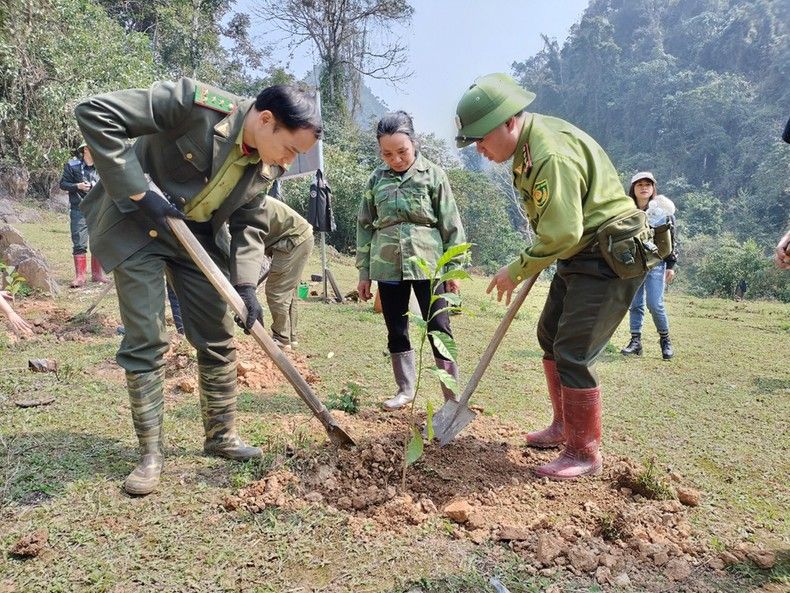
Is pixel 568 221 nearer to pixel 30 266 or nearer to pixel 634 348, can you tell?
pixel 634 348

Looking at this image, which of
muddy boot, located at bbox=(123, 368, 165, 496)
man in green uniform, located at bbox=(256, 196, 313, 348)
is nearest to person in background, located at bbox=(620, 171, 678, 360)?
man in green uniform, located at bbox=(256, 196, 313, 348)

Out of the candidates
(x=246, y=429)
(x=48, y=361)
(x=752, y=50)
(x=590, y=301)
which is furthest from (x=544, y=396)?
(x=752, y=50)

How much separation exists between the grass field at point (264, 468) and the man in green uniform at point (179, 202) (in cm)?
26

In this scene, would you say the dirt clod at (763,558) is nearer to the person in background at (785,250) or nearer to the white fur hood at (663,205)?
the person in background at (785,250)

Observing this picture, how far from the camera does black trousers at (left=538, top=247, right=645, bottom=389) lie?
2.72 m

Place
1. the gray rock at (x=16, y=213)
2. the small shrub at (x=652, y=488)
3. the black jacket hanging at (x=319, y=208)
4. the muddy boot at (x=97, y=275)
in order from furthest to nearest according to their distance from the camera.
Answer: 1. the gray rock at (x=16, y=213)
2. the muddy boot at (x=97, y=275)
3. the black jacket hanging at (x=319, y=208)
4. the small shrub at (x=652, y=488)

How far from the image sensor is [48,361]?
420 cm

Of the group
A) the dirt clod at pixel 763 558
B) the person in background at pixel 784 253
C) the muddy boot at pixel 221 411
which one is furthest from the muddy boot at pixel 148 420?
the person in background at pixel 784 253

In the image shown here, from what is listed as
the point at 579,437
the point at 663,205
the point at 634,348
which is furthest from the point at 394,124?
the point at 634,348

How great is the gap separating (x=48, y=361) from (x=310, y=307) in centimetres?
401

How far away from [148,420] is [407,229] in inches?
75.7

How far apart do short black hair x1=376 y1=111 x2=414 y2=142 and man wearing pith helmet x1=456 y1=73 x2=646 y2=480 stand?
79 cm

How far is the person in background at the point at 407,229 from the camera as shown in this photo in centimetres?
364

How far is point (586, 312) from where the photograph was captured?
2734mm
